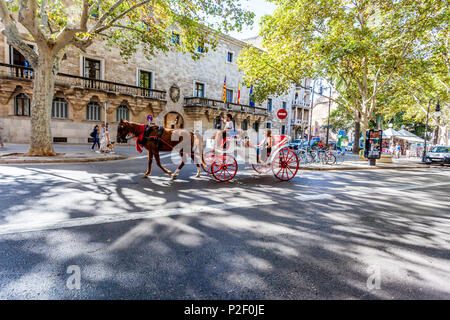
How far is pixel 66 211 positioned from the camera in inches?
162

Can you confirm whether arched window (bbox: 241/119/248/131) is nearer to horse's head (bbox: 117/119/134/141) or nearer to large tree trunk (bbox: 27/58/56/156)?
large tree trunk (bbox: 27/58/56/156)

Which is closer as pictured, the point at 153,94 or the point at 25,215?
the point at 25,215

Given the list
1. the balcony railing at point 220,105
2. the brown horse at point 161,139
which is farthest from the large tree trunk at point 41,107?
the balcony railing at point 220,105

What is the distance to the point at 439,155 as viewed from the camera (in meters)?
20.0

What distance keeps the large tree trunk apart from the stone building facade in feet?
10.1

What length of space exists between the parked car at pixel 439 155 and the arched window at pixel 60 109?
31309 mm

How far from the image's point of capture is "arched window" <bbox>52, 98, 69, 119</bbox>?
2103cm

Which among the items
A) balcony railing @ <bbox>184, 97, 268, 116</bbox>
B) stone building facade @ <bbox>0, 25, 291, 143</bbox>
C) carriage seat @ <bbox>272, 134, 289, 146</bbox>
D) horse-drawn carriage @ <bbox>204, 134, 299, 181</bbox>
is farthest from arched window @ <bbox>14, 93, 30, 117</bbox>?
carriage seat @ <bbox>272, 134, 289, 146</bbox>

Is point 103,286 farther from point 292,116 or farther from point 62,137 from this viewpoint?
point 292,116

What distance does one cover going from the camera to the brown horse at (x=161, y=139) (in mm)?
7242

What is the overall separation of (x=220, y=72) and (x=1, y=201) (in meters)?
31.1

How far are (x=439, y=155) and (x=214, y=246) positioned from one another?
24.5 meters
